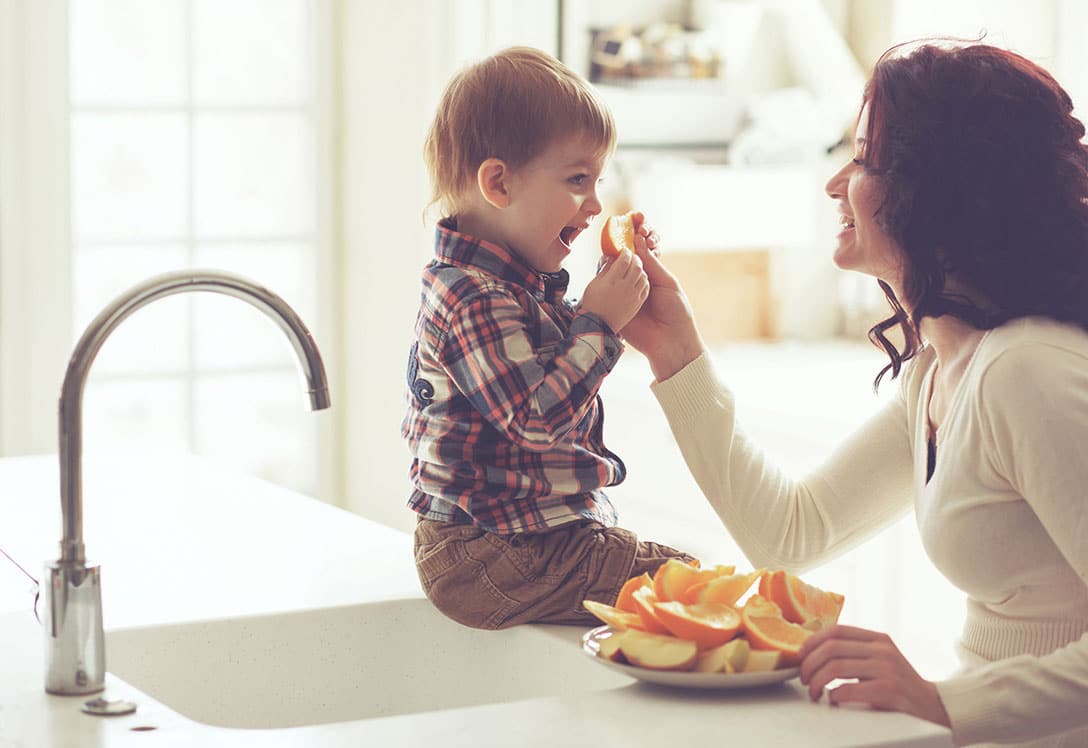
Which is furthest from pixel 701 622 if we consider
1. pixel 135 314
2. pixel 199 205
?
pixel 199 205

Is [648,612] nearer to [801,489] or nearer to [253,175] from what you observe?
[801,489]

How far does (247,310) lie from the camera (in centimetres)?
396

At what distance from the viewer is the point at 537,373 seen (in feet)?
4.24

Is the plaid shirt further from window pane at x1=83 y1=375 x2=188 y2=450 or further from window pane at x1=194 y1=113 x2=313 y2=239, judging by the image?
window pane at x1=194 y1=113 x2=313 y2=239

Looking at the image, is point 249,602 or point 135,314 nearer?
point 249,602

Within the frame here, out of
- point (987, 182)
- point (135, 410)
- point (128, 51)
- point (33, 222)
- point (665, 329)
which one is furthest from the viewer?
point (135, 410)

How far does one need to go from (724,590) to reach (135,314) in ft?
9.55

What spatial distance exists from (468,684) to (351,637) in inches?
5.3

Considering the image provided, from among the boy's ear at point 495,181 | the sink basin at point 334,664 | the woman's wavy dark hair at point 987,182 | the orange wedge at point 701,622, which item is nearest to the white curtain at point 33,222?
the sink basin at point 334,664

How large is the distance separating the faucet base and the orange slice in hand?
1.89ft

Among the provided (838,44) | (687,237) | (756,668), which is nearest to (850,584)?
(687,237)

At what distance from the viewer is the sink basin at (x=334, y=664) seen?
1.36 meters

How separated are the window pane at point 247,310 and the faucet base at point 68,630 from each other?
2772mm

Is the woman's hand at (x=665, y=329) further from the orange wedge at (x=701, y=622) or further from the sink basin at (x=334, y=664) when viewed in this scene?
the orange wedge at (x=701, y=622)
